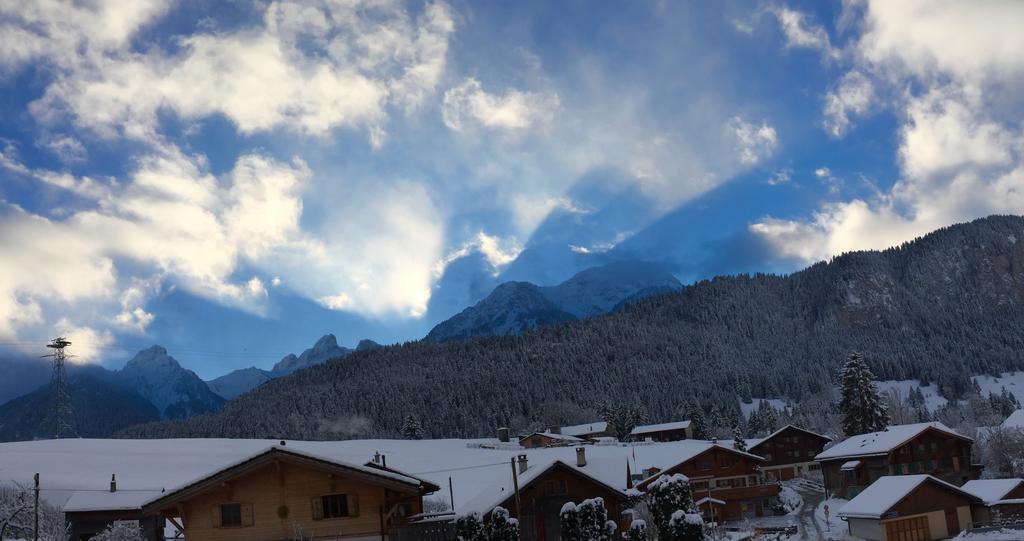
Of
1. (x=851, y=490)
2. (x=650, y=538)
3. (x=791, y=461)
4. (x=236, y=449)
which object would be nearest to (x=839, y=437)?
(x=791, y=461)

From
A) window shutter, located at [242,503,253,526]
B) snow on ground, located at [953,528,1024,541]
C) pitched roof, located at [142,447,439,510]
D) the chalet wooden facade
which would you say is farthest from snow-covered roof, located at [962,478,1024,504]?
window shutter, located at [242,503,253,526]

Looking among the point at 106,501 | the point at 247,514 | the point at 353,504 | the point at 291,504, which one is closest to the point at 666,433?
the point at 106,501

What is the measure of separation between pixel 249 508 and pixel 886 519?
4594cm

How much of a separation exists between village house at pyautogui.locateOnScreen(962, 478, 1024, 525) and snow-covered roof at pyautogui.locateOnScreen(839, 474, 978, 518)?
1597 mm

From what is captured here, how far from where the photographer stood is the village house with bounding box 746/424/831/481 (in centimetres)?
11406

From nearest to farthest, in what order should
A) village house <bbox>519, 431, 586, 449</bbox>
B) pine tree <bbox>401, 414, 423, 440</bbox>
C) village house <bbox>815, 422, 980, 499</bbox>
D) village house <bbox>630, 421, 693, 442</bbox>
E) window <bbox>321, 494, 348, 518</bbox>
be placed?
window <bbox>321, 494, 348, 518</bbox>
village house <bbox>815, 422, 980, 499</bbox>
village house <bbox>519, 431, 586, 449</bbox>
village house <bbox>630, 421, 693, 442</bbox>
pine tree <bbox>401, 414, 423, 440</bbox>

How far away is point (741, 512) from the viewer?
79.2 metres

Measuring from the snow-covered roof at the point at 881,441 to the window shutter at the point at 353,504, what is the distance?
62872 millimetres

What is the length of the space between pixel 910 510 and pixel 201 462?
259ft

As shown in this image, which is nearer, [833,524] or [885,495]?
[885,495]

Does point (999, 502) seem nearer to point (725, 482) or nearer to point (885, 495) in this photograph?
point (885, 495)

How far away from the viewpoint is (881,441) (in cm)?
7806

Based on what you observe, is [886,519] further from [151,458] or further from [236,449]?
[236,449]

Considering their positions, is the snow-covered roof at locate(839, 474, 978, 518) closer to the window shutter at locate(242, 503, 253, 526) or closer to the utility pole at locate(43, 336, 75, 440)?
the window shutter at locate(242, 503, 253, 526)
